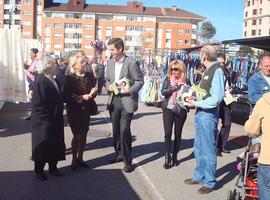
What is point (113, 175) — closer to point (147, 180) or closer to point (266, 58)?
point (147, 180)

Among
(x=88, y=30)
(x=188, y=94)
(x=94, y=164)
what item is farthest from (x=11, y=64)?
(x=88, y=30)

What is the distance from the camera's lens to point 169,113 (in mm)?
7699

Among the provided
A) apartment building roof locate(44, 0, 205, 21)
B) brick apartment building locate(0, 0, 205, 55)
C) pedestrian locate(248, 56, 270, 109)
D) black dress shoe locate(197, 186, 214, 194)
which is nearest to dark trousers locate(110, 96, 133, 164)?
black dress shoe locate(197, 186, 214, 194)

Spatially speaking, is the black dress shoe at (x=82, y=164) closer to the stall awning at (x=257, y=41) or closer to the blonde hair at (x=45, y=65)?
the blonde hair at (x=45, y=65)

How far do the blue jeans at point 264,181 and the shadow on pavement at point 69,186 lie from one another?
2.33 meters

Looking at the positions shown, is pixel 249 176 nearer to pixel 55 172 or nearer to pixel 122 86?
pixel 122 86

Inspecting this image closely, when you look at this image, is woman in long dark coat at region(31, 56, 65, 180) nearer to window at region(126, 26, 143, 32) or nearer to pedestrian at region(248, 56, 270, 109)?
pedestrian at region(248, 56, 270, 109)

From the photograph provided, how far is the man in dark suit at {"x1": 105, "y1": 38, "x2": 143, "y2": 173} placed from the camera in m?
7.32

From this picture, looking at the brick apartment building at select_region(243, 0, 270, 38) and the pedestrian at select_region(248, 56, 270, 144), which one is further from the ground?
the brick apartment building at select_region(243, 0, 270, 38)

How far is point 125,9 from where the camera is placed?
375 ft

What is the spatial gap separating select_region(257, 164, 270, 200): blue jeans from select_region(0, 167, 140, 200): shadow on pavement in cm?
233

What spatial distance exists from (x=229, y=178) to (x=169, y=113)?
1464mm

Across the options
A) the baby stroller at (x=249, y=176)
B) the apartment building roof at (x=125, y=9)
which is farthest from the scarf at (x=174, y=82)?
the apartment building roof at (x=125, y=9)

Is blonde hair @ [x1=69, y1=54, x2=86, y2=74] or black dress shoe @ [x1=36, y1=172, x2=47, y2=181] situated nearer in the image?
black dress shoe @ [x1=36, y1=172, x2=47, y2=181]
